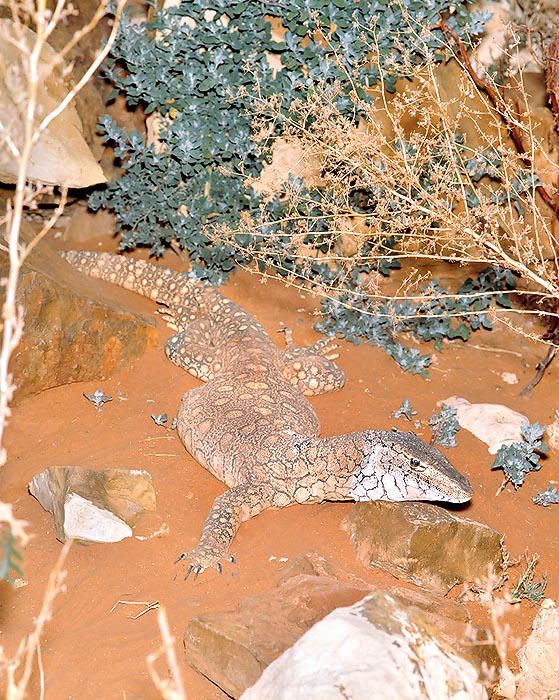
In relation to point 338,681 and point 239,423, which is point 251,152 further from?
point 338,681

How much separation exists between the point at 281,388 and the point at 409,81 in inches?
137

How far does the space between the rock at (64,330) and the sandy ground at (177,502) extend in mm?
148

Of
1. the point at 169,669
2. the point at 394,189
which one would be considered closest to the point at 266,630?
the point at 169,669

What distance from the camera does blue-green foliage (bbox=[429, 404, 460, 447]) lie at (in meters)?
6.31

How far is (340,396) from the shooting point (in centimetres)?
698

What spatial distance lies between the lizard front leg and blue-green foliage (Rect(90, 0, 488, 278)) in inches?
111

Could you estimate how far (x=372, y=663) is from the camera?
330 centimetres

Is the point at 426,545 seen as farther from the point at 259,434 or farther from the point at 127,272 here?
the point at 127,272

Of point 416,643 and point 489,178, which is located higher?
point 489,178

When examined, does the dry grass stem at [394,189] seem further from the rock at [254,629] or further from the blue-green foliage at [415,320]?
the rock at [254,629]

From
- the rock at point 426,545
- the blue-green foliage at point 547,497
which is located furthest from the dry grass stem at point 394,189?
the rock at point 426,545

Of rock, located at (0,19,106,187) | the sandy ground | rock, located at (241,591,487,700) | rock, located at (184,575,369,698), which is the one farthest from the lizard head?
rock, located at (0,19,106,187)

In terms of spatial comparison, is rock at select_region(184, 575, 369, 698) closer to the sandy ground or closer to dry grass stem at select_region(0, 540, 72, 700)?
the sandy ground

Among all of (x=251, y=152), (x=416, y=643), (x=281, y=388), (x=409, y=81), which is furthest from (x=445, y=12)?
(x=416, y=643)
